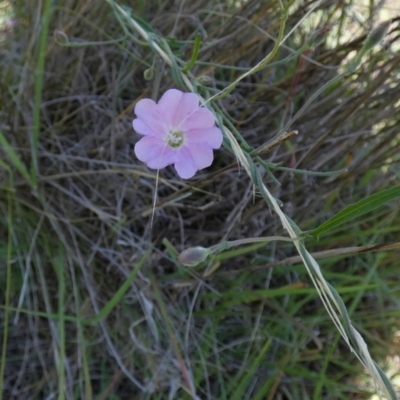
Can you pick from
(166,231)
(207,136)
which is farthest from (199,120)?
(166,231)

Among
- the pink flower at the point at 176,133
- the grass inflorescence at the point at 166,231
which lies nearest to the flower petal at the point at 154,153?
the pink flower at the point at 176,133

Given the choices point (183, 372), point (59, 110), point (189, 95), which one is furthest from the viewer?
point (59, 110)

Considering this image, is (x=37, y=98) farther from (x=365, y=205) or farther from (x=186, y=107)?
(x=365, y=205)

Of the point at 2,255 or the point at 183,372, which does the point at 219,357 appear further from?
the point at 2,255

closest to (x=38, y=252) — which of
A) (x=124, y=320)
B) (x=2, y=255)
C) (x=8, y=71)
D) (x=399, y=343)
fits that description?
(x=2, y=255)

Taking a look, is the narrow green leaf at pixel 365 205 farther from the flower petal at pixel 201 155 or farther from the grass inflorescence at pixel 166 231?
the grass inflorescence at pixel 166 231

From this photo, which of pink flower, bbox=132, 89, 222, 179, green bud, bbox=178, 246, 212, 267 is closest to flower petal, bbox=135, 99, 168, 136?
pink flower, bbox=132, 89, 222, 179
